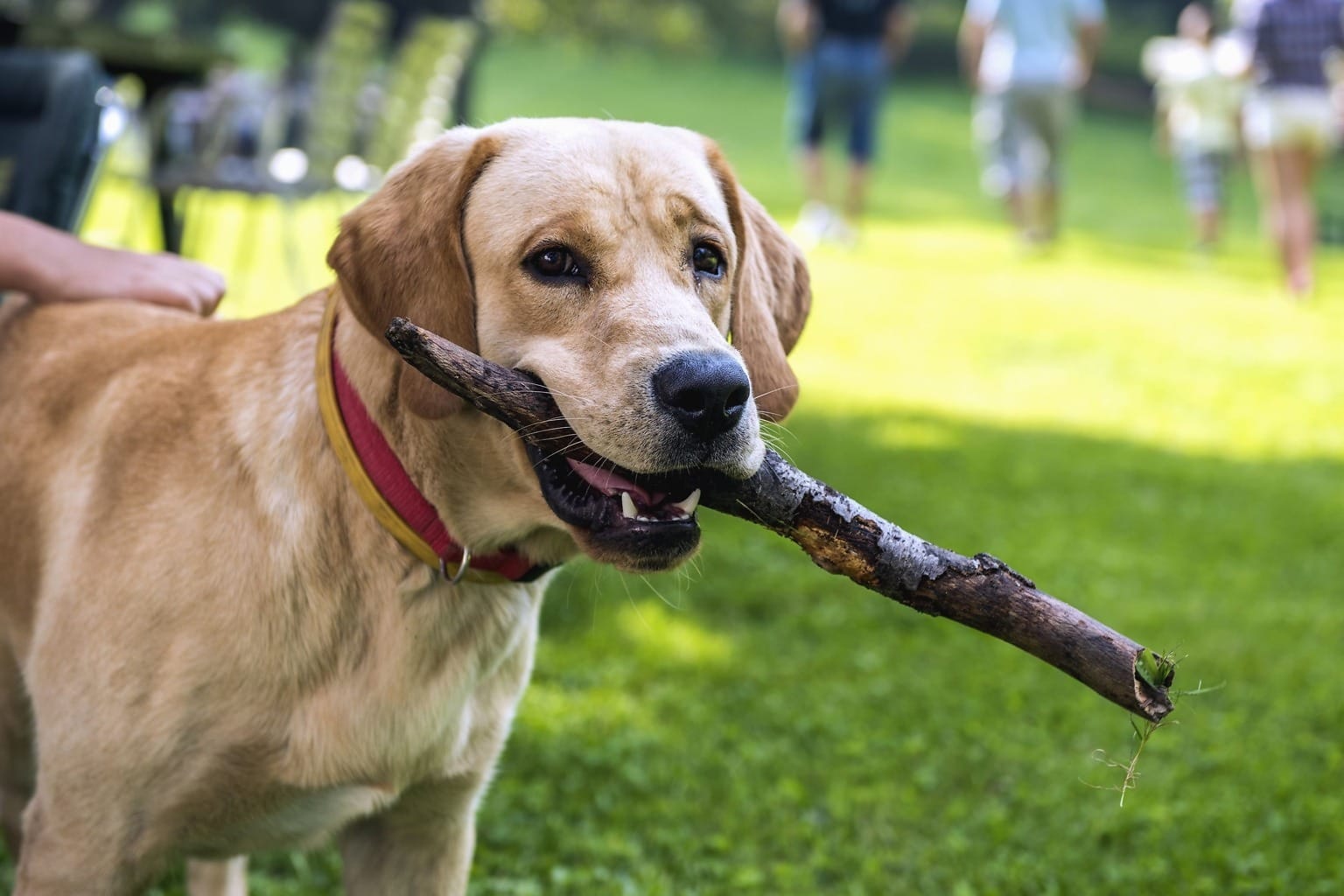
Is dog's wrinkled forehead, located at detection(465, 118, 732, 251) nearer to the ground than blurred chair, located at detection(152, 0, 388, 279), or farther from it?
farther from it

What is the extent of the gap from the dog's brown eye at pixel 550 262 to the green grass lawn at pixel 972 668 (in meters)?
0.73

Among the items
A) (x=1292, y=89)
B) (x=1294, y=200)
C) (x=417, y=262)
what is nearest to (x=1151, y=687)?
(x=417, y=262)

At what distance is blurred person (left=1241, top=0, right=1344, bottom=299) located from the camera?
1129cm

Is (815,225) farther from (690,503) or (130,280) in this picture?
(690,503)

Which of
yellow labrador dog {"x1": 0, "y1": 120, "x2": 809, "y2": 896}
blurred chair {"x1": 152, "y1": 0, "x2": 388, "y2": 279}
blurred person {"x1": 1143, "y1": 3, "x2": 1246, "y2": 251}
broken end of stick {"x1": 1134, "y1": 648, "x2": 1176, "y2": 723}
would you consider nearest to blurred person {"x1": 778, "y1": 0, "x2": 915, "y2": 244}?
blurred person {"x1": 1143, "y1": 3, "x2": 1246, "y2": 251}

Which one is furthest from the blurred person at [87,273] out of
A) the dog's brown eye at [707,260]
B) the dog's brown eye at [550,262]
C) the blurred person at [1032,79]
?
the blurred person at [1032,79]

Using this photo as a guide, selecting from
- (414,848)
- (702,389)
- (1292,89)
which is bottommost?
(1292,89)

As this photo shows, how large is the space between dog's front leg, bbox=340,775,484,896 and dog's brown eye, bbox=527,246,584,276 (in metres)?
0.96

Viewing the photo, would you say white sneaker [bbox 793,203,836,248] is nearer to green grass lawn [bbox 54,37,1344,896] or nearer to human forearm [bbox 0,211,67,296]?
green grass lawn [bbox 54,37,1344,896]

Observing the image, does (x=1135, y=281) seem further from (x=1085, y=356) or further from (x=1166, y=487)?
(x=1166, y=487)

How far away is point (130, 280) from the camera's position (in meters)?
3.18

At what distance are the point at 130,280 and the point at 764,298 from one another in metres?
1.44

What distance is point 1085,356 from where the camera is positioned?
1022 centimetres

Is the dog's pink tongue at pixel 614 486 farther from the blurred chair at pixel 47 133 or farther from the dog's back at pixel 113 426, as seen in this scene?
the blurred chair at pixel 47 133
